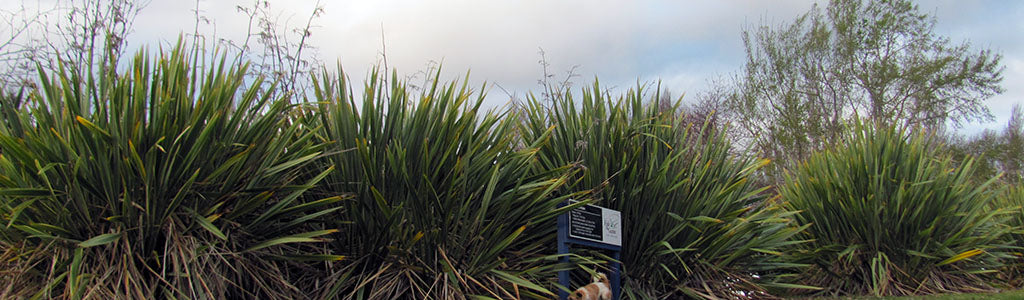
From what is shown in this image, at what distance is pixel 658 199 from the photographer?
231 inches

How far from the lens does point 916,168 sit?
25.2ft

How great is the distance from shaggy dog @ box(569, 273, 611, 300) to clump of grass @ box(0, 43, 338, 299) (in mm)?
1648

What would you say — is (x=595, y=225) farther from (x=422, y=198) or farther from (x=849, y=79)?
(x=849, y=79)

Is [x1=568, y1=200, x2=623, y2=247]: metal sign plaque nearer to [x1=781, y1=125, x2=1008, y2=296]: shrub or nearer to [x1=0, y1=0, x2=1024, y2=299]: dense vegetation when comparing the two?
[x1=0, y1=0, x2=1024, y2=299]: dense vegetation

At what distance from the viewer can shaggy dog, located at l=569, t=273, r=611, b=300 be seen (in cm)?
466

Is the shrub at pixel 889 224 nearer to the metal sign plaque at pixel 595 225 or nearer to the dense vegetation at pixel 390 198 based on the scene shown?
the dense vegetation at pixel 390 198

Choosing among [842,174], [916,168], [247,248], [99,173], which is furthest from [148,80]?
[916,168]

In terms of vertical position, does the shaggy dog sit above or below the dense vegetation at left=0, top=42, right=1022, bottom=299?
below

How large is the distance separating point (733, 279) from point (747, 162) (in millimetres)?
1182

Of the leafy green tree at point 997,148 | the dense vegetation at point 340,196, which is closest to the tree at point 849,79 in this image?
the leafy green tree at point 997,148

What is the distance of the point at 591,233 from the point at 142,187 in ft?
9.25

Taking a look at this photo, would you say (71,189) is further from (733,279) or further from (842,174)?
(842,174)

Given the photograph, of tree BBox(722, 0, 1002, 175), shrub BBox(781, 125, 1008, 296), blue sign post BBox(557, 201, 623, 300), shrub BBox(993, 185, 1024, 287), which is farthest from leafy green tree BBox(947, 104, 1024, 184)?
blue sign post BBox(557, 201, 623, 300)

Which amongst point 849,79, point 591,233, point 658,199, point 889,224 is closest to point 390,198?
point 591,233
